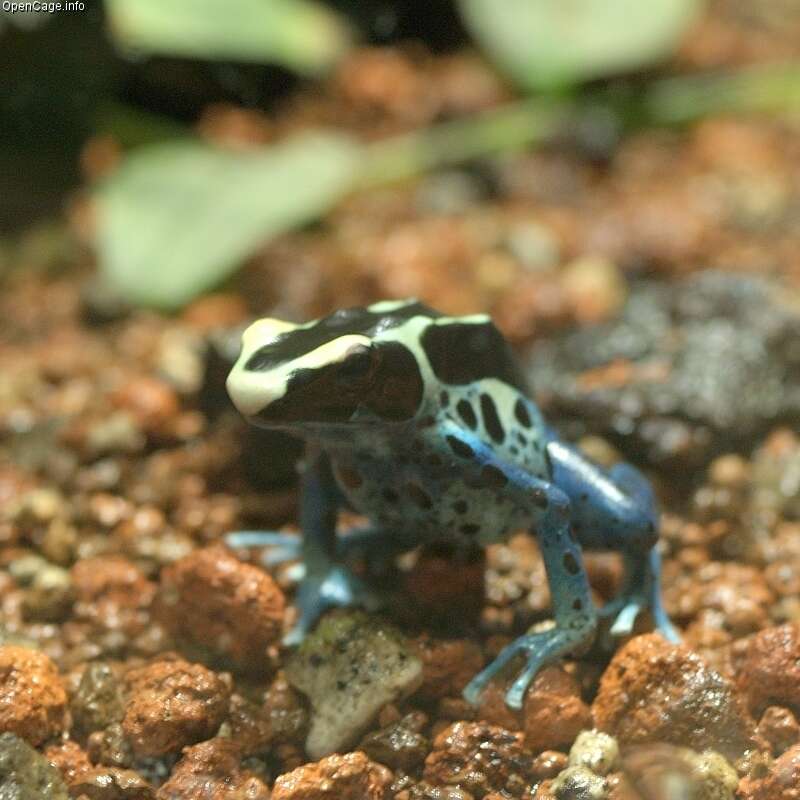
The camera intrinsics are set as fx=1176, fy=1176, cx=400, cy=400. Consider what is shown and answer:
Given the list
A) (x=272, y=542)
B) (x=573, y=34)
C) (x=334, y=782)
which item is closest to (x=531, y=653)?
(x=334, y=782)

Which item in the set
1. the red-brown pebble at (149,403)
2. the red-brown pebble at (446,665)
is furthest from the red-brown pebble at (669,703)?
the red-brown pebble at (149,403)

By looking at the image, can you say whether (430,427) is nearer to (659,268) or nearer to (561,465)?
(561,465)

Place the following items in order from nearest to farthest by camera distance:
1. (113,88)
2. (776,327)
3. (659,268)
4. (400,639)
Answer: (400,639)
(776,327)
(659,268)
(113,88)

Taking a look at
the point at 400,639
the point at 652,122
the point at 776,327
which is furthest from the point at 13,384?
the point at 652,122

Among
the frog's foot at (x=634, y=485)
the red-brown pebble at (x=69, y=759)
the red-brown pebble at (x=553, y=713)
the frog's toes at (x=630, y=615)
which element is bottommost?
the frog's toes at (x=630, y=615)

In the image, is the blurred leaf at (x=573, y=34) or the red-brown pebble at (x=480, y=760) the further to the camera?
the blurred leaf at (x=573, y=34)

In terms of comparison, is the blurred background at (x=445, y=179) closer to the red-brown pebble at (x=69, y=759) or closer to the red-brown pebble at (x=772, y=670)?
the red-brown pebble at (x=772, y=670)

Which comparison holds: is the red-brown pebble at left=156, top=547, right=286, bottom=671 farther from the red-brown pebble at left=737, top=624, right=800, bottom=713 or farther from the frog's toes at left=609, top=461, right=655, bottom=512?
the red-brown pebble at left=737, top=624, right=800, bottom=713

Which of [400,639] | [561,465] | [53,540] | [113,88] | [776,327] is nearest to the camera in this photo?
[400,639]
